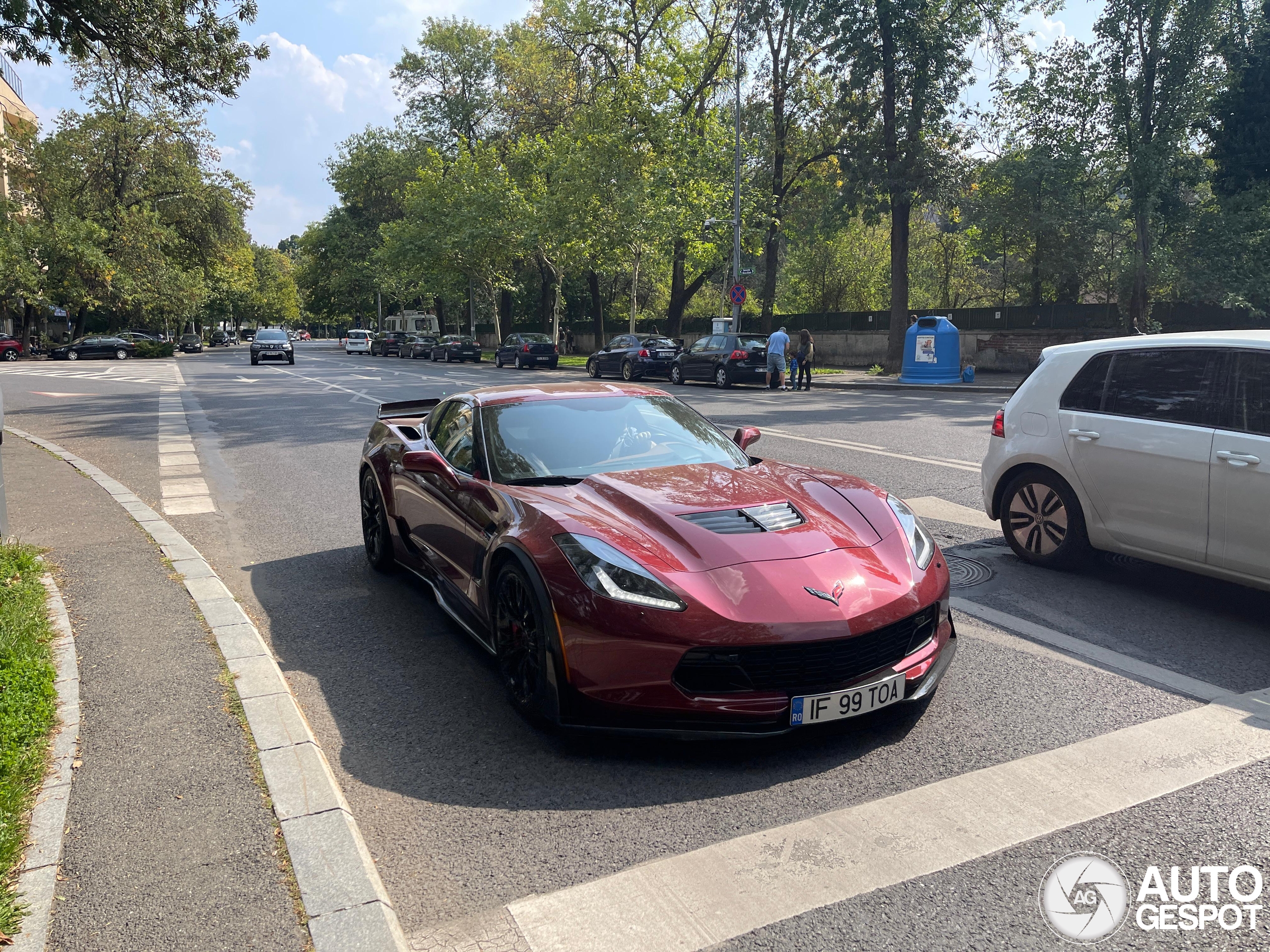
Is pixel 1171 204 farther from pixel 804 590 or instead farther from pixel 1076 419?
pixel 804 590

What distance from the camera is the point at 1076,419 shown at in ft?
19.8

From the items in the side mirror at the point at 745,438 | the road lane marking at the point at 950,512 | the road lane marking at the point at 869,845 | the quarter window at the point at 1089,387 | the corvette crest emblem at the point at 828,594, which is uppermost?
the quarter window at the point at 1089,387

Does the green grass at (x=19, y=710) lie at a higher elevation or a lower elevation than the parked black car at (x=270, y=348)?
lower

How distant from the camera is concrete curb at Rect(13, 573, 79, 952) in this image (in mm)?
2596

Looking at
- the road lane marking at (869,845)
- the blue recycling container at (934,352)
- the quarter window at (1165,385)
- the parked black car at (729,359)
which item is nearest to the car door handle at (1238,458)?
the quarter window at (1165,385)

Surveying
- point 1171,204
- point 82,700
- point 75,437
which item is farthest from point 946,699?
point 1171,204

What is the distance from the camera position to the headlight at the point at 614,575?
3.54 metres

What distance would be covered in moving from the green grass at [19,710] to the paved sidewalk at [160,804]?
0.43 feet

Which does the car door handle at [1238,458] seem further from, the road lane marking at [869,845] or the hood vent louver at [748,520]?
the hood vent louver at [748,520]

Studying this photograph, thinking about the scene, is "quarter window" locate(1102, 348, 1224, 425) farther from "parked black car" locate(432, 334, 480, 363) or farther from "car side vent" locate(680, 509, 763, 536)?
"parked black car" locate(432, 334, 480, 363)

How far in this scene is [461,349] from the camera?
161 feet

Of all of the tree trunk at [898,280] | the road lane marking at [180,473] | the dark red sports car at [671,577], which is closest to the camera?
the dark red sports car at [671,577]

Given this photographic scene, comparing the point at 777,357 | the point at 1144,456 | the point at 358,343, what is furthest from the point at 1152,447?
the point at 358,343

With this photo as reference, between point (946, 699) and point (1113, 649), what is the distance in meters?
1.22
